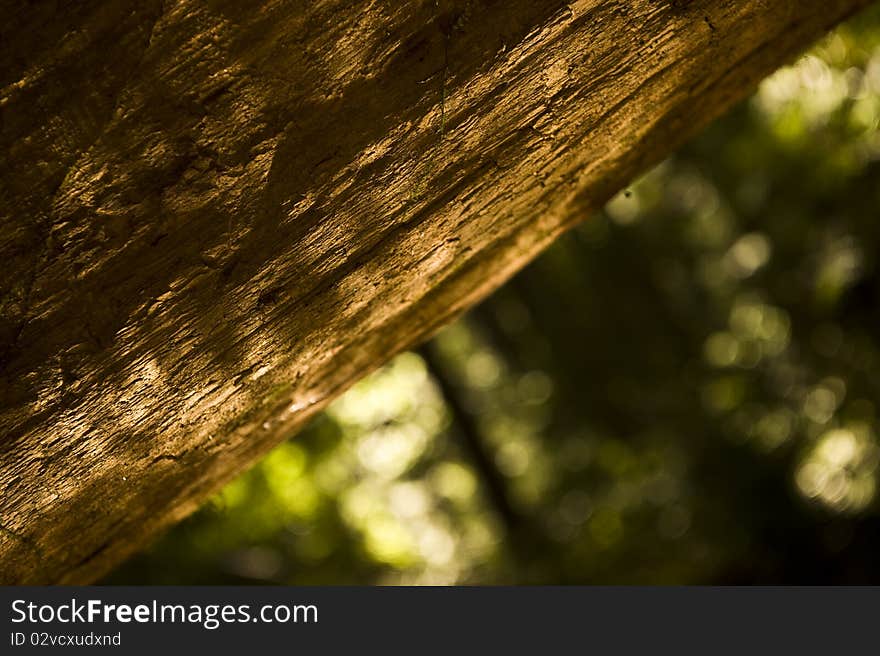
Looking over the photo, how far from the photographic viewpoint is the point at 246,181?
4.24 feet

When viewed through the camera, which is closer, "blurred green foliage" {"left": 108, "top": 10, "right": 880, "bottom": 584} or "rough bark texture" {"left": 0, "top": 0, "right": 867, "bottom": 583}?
"rough bark texture" {"left": 0, "top": 0, "right": 867, "bottom": 583}

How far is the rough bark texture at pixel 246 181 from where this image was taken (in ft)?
3.93

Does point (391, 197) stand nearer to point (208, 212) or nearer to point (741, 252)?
point (208, 212)

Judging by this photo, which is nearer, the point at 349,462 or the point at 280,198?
the point at 280,198

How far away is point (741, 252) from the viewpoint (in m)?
7.22

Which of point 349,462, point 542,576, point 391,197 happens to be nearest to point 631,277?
point 542,576

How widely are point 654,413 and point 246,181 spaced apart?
7138mm

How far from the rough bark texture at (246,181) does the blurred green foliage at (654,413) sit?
153 cm

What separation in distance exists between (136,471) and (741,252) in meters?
7.57

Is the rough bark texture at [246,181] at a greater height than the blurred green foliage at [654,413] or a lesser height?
lesser

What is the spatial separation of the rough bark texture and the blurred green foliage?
5.03ft

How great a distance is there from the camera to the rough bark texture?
120cm

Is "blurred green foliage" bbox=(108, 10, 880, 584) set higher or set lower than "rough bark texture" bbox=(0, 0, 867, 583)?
higher

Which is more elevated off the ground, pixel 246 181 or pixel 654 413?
pixel 654 413
